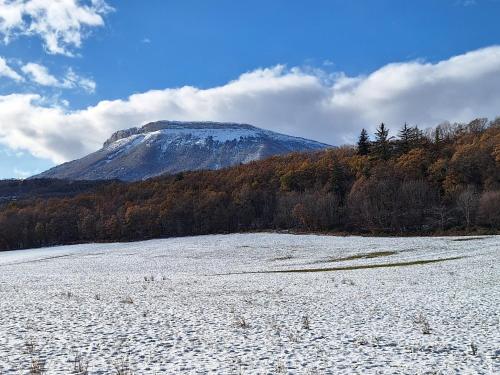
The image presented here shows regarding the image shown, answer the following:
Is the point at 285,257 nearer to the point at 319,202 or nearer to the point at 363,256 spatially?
the point at 363,256

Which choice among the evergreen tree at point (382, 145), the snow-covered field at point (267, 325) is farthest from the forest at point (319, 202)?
the snow-covered field at point (267, 325)

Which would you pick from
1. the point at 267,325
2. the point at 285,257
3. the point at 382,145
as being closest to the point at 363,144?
the point at 382,145

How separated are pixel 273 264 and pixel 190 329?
115ft

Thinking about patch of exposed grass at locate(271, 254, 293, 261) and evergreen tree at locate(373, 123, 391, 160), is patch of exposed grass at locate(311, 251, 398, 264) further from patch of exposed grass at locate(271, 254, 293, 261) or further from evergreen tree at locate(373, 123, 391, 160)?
evergreen tree at locate(373, 123, 391, 160)

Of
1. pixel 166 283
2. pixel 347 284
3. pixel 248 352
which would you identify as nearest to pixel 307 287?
pixel 347 284

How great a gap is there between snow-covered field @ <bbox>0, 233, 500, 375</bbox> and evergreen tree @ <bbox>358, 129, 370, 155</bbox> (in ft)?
325

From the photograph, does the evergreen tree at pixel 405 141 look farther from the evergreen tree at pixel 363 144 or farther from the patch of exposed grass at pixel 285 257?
the patch of exposed grass at pixel 285 257

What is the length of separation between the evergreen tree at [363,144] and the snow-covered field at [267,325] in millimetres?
99005

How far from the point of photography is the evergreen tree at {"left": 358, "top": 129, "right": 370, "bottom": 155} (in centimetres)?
13325

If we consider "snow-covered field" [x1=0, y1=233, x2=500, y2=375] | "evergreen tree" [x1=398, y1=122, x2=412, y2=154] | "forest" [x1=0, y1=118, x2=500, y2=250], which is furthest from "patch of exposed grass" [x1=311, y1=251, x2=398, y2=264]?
"evergreen tree" [x1=398, y1=122, x2=412, y2=154]

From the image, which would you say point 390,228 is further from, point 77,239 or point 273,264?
point 77,239

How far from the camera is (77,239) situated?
124438 millimetres

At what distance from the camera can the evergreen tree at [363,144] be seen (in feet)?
437

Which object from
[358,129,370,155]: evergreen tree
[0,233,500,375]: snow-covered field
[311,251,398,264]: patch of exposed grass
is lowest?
[311,251,398,264]: patch of exposed grass
